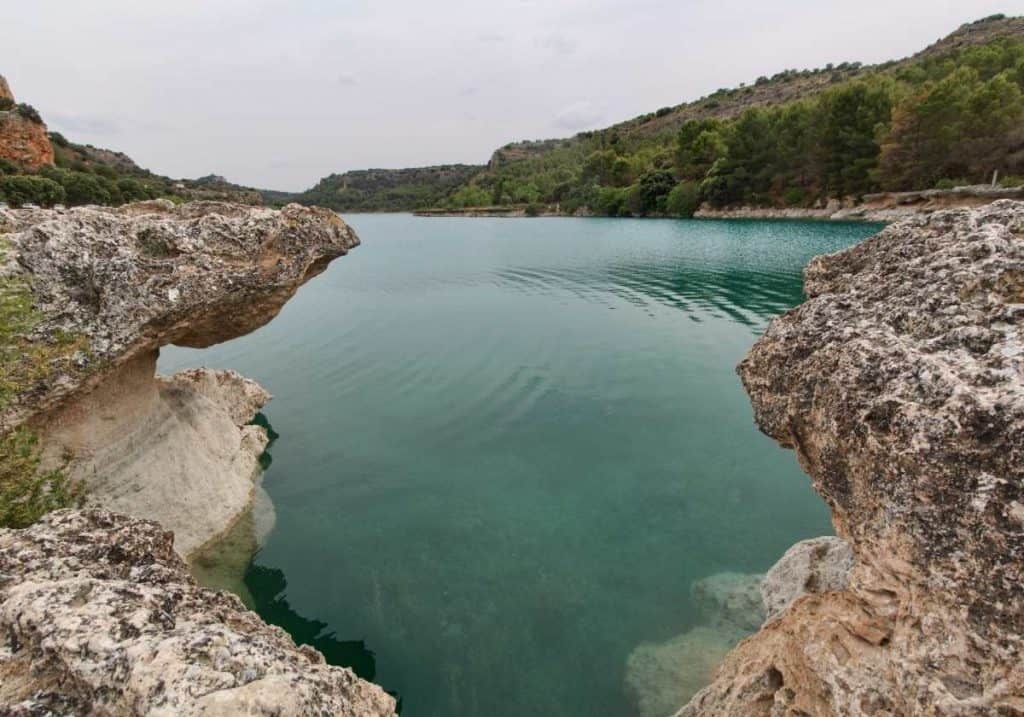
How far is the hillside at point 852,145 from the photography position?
168 ft

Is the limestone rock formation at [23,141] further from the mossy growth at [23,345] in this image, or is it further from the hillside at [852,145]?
the hillside at [852,145]

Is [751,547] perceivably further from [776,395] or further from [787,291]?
Answer: [787,291]

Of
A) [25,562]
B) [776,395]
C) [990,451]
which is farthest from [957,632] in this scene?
[25,562]

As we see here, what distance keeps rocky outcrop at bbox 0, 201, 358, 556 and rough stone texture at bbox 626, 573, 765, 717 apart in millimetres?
7275

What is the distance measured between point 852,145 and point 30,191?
258ft

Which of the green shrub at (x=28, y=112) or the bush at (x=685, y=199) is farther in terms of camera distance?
the bush at (x=685, y=199)

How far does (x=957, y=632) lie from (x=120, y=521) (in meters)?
5.72

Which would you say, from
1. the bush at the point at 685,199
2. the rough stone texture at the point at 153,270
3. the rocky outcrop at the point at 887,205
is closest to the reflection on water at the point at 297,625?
the rough stone texture at the point at 153,270

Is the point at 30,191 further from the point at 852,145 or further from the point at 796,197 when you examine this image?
the point at 852,145

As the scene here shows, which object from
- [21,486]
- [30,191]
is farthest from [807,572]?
[30,191]

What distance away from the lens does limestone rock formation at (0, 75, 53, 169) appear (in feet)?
161

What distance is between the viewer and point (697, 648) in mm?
6977

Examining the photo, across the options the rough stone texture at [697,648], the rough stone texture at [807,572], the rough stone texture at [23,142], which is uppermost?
the rough stone texture at [23,142]

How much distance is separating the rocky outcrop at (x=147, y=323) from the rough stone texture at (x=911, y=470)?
25.0ft
